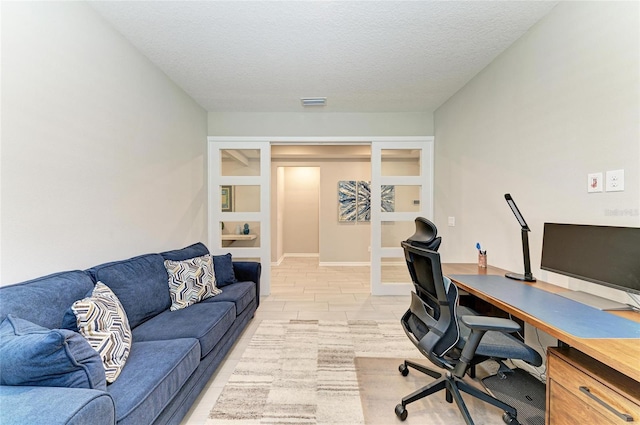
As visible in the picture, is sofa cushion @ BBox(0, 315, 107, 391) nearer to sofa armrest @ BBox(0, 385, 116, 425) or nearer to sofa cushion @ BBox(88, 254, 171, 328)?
sofa armrest @ BBox(0, 385, 116, 425)

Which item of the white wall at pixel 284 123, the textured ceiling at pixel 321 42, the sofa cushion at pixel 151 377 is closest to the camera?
the sofa cushion at pixel 151 377

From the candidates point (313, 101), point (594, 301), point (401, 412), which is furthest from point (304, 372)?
point (313, 101)

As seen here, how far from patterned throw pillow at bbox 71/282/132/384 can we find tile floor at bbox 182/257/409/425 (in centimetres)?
66

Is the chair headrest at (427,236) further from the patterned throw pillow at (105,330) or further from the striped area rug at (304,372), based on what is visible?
the patterned throw pillow at (105,330)

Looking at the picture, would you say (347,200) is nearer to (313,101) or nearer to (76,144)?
(313,101)

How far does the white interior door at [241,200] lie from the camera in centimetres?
410

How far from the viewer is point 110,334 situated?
4.57ft

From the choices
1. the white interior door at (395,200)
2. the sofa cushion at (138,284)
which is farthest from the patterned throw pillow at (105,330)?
the white interior door at (395,200)

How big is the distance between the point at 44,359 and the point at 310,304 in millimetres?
2986

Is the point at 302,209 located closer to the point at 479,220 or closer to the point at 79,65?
the point at 479,220

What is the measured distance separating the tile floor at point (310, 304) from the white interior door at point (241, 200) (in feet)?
1.91

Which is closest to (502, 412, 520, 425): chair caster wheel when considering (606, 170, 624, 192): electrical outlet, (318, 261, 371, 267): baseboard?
(606, 170, 624, 192): electrical outlet

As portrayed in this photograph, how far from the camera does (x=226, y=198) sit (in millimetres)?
4168

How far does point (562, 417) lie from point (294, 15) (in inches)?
114
